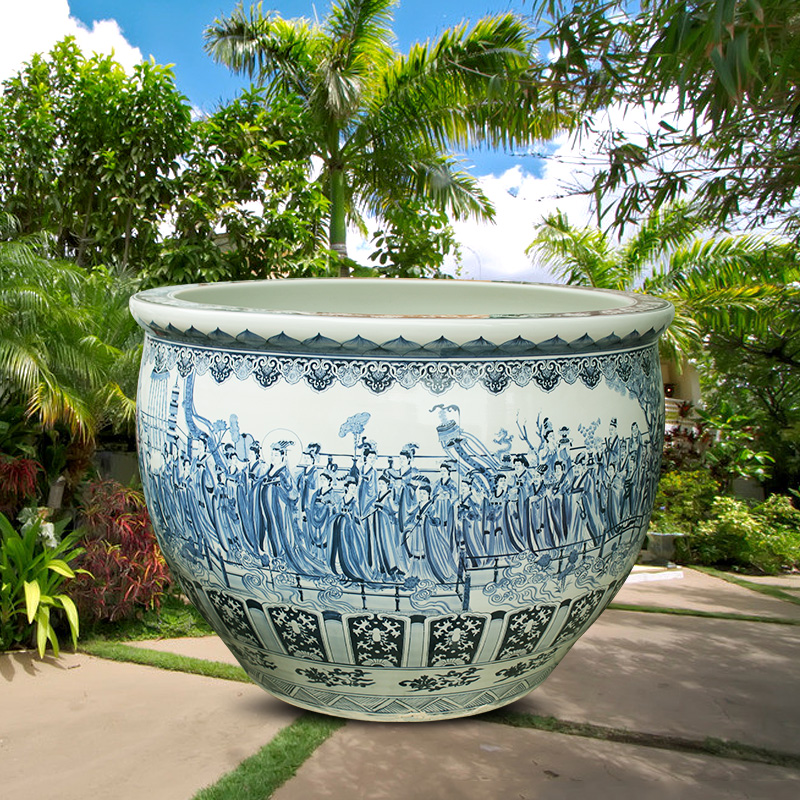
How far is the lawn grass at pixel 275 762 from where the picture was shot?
212 cm

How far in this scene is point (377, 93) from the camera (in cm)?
1049

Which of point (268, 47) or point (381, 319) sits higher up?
point (268, 47)

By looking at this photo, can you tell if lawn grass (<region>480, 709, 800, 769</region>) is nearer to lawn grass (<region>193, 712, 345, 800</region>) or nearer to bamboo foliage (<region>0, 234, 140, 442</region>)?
lawn grass (<region>193, 712, 345, 800</region>)

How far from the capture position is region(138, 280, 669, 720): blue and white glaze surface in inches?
72.4

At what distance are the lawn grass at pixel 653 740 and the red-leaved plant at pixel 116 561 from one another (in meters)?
2.21

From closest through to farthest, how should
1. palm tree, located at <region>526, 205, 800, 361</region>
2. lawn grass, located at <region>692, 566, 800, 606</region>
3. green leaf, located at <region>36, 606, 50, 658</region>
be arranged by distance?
green leaf, located at <region>36, 606, 50, 658</region> < lawn grass, located at <region>692, 566, 800, 606</region> < palm tree, located at <region>526, 205, 800, 361</region>

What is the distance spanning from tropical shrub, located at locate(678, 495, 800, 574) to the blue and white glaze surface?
4.80 metres

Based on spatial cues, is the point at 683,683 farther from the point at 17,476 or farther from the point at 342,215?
the point at 342,215

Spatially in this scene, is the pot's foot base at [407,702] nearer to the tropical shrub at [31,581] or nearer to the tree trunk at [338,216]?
the tropical shrub at [31,581]

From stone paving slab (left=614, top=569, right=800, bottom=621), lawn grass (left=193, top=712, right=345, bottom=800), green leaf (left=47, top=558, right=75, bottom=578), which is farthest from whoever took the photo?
stone paving slab (left=614, top=569, right=800, bottom=621)

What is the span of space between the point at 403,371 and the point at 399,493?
26 cm

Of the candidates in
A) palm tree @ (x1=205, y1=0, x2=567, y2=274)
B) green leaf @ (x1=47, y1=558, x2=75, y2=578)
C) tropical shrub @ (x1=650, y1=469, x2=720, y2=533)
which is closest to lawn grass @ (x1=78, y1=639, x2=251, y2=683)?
green leaf @ (x1=47, y1=558, x2=75, y2=578)

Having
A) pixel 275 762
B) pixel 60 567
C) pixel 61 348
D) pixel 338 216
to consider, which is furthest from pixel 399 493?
pixel 338 216

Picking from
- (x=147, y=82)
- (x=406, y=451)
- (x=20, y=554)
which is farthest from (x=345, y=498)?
(x=147, y=82)
